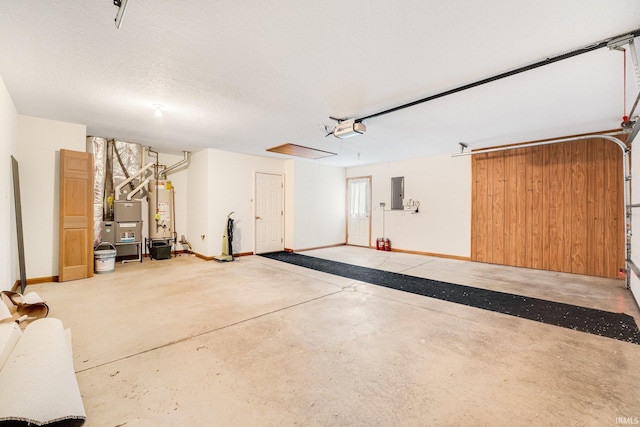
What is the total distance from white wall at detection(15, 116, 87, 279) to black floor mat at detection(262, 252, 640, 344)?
4.72 metres

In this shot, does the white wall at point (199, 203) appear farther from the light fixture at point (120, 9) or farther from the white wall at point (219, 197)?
the light fixture at point (120, 9)

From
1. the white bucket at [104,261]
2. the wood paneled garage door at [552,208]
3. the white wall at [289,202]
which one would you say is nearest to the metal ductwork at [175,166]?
the white bucket at [104,261]

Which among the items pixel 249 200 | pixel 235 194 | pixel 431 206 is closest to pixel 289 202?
pixel 249 200

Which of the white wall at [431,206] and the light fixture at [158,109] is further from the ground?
the light fixture at [158,109]

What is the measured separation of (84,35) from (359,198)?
7374mm

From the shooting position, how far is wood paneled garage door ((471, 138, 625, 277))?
474cm

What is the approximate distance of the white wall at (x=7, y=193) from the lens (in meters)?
3.17

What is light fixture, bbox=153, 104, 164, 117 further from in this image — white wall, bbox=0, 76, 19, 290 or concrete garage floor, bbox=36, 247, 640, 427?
concrete garage floor, bbox=36, 247, 640, 427

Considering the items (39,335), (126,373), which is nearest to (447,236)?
(126,373)

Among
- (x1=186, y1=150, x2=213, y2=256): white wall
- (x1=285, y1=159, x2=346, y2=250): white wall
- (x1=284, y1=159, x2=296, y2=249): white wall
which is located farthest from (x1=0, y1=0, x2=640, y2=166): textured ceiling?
(x1=285, y1=159, x2=346, y2=250): white wall

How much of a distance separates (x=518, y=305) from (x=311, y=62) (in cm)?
380

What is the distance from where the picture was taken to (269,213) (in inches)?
295

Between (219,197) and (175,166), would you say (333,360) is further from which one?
(175,166)

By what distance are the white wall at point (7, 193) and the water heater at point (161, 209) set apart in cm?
266
